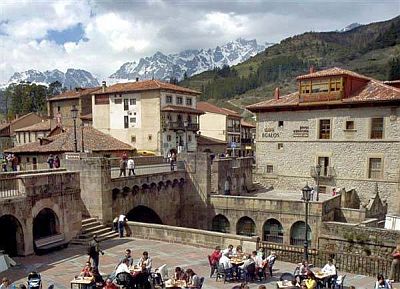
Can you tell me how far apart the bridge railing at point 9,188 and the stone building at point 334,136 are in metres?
25.0

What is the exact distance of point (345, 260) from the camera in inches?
869

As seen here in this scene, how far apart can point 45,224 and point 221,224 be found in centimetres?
1538

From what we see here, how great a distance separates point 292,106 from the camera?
3784 centimetres

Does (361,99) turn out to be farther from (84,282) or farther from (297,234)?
(84,282)

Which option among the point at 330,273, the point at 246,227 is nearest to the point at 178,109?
the point at 246,227

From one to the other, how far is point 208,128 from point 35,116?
3056cm

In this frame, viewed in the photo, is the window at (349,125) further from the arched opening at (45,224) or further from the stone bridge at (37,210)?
the arched opening at (45,224)

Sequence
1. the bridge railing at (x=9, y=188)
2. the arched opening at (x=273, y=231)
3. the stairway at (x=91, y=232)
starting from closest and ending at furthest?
the bridge railing at (x=9, y=188)
the stairway at (x=91, y=232)
the arched opening at (x=273, y=231)

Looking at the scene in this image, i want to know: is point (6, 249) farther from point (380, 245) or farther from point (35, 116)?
point (35, 116)

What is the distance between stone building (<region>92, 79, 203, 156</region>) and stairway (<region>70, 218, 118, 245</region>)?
89.4 ft

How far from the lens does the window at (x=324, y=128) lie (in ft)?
120

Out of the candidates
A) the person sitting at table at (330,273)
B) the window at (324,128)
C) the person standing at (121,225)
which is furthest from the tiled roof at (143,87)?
the person sitting at table at (330,273)

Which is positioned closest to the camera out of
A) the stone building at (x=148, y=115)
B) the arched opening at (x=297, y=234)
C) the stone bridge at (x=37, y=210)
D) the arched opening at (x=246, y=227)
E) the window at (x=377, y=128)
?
the stone bridge at (x=37, y=210)

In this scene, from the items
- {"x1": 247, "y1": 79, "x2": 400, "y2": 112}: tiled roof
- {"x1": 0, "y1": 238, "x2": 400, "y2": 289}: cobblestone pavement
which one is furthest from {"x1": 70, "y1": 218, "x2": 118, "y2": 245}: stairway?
{"x1": 247, "y1": 79, "x2": 400, "y2": 112}: tiled roof
